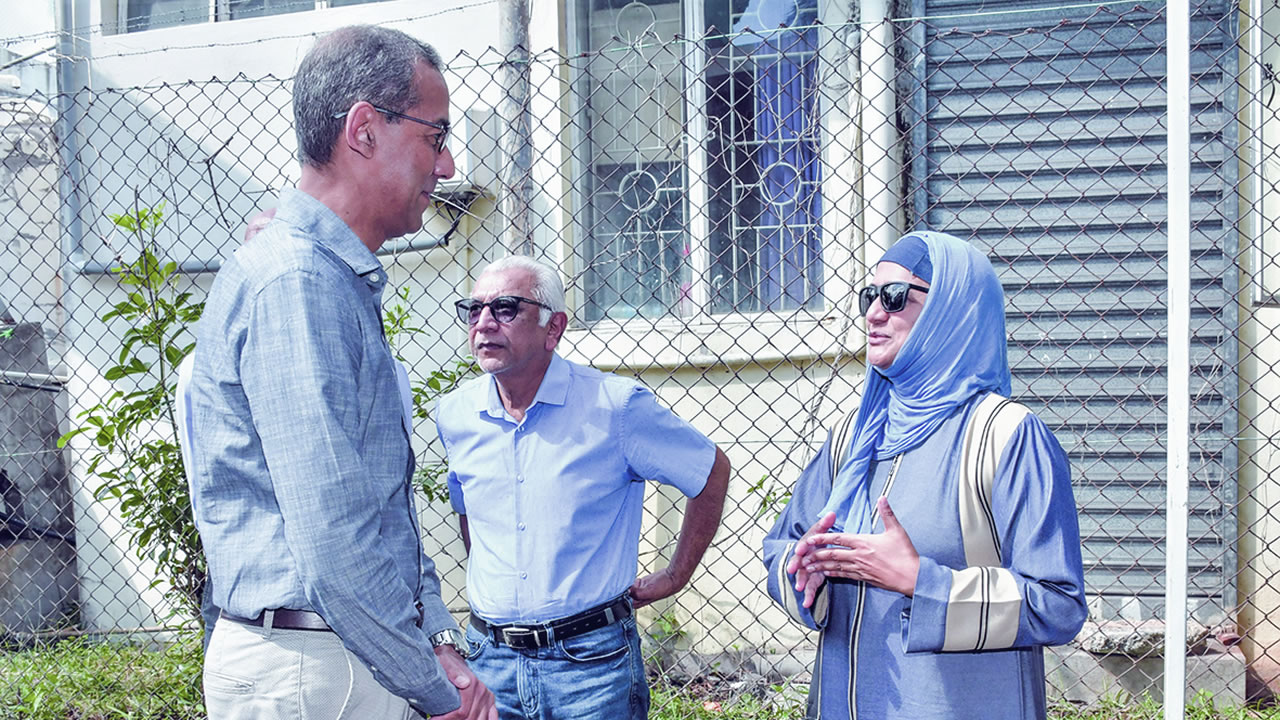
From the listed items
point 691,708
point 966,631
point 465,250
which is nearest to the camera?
point 966,631

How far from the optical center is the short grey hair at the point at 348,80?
6.10 ft

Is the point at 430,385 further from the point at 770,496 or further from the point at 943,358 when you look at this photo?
the point at 943,358

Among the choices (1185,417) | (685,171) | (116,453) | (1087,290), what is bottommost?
(116,453)

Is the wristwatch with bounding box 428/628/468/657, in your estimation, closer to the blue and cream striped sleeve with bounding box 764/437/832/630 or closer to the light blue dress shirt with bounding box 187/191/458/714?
the light blue dress shirt with bounding box 187/191/458/714

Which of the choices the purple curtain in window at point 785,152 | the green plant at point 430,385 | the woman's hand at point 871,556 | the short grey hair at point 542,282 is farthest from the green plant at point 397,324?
the woman's hand at point 871,556

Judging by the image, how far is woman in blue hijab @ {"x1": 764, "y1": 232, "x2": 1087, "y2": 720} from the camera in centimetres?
211

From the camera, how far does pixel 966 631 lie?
210 centimetres

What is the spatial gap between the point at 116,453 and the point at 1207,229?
5.54 meters

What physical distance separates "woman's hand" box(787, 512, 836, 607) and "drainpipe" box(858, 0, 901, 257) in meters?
2.70

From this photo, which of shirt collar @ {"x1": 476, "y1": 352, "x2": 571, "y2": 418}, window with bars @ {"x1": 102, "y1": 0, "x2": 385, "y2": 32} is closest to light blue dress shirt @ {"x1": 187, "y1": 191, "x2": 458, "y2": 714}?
shirt collar @ {"x1": 476, "y1": 352, "x2": 571, "y2": 418}

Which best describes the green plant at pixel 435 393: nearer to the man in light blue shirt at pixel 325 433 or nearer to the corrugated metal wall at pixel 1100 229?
the corrugated metal wall at pixel 1100 229

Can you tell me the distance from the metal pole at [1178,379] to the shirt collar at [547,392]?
1.63m

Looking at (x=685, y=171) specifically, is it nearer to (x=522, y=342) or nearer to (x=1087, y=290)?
A: (x=1087, y=290)

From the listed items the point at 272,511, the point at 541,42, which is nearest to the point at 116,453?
the point at 541,42
